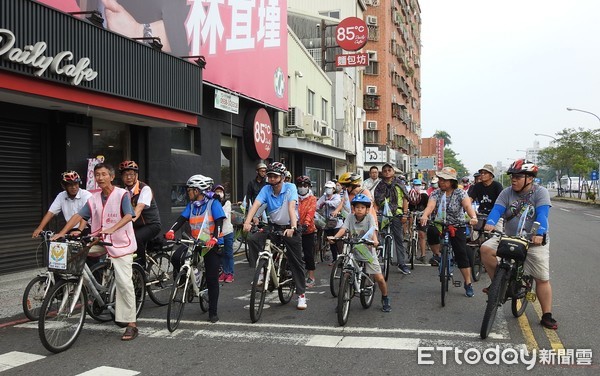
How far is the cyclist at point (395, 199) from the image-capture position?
9.41 m

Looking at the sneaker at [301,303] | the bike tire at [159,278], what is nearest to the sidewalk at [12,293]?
the bike tire at [159,278]

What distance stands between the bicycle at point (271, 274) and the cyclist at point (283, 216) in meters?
0.12

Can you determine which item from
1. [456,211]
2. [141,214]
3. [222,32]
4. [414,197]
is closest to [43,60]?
[141,214]

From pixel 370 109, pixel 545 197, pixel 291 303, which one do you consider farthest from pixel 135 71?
pixel 370 109

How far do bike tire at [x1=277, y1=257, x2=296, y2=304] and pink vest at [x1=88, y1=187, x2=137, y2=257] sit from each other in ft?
6.96

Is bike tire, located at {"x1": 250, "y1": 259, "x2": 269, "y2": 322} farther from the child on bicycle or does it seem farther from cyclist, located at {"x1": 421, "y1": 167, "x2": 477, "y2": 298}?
cyclist, located at {"x1": 421, "y1": 167, "x2": 477, "y2": 298}

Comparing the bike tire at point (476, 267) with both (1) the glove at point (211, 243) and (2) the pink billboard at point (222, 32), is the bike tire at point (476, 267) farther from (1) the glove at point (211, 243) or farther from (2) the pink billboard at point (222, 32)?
(2) the pink billboard at point (222, 32)

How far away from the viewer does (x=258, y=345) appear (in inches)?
207

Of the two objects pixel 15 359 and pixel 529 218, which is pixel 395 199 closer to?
pixel 529 218

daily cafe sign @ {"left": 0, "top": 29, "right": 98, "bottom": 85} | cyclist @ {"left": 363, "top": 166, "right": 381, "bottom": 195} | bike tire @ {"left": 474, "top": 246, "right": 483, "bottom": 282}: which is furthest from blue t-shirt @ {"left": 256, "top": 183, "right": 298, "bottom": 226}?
daily cafe sign @ {"left": 0, "top": 29, "right": 98, "bottom": 85}

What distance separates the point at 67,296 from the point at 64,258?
44 centimetres

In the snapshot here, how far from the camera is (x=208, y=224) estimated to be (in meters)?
6.17

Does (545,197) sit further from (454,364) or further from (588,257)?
(588,257)

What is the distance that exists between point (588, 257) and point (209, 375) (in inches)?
412
